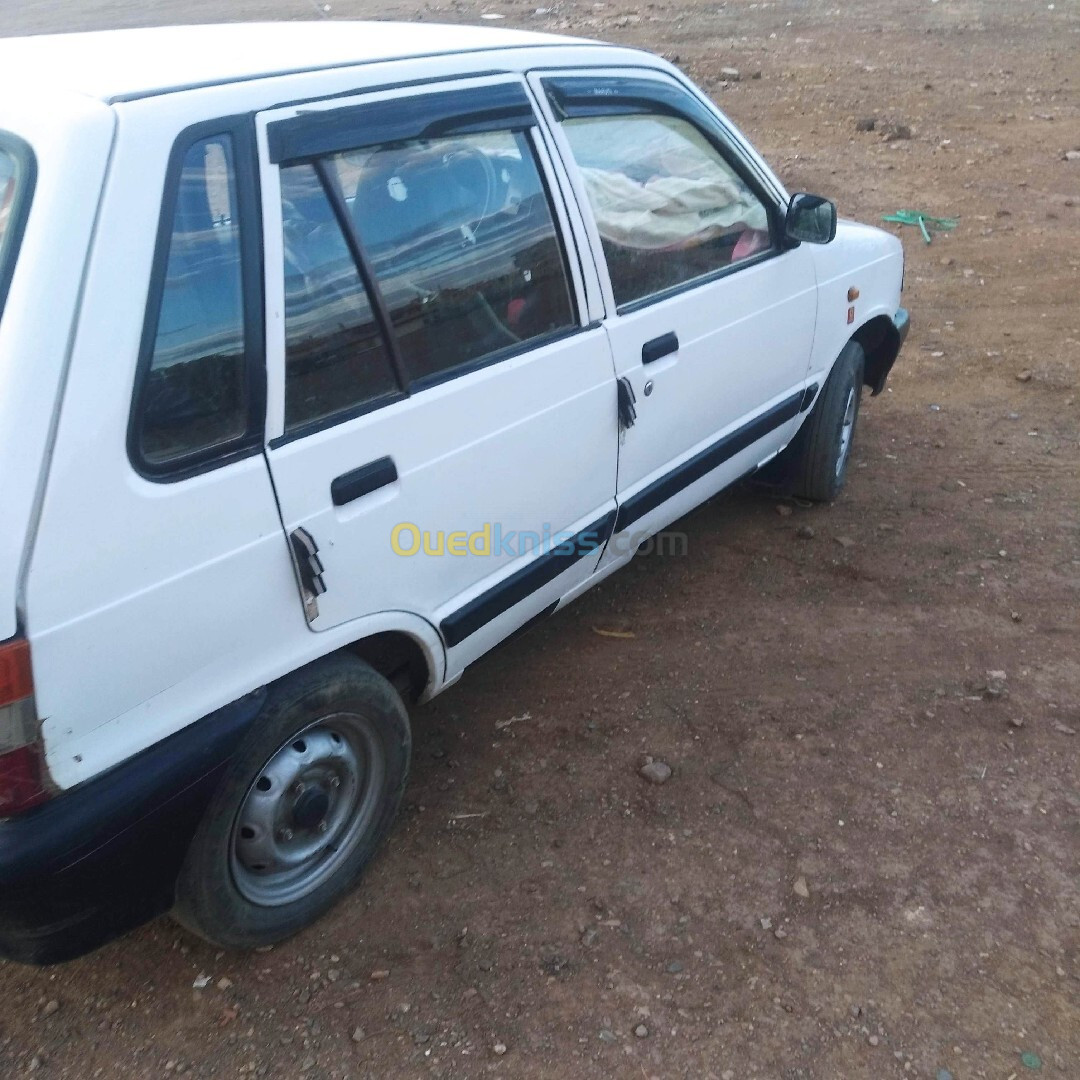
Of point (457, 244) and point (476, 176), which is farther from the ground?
point (476, 176)

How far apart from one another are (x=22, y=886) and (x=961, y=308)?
21.4 feet

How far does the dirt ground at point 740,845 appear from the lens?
92.7 inches

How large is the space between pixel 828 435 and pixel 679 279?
1.41 m

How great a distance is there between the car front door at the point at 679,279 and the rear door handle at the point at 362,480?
2.99 feet

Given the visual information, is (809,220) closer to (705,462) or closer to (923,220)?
(705,462)

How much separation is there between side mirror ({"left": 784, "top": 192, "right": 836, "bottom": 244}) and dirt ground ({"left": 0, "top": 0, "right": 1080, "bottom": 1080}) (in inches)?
51.2

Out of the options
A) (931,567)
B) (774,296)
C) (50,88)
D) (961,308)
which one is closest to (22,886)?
(50,88)

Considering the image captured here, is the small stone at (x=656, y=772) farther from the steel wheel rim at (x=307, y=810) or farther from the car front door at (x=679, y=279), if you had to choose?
the steel wheel rim at (x=307, y=810)

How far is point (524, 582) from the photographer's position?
2.92 m

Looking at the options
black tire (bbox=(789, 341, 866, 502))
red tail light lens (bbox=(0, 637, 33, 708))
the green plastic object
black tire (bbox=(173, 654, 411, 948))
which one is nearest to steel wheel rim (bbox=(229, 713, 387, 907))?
black tire (bbox=(173, 654, 411, 948))

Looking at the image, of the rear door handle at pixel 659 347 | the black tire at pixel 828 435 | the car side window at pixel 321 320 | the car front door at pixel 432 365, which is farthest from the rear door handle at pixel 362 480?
the black tire at pixel 828 435

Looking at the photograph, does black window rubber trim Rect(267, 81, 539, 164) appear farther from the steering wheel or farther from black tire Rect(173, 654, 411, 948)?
black tire Rect(173, 654, 411, 948)

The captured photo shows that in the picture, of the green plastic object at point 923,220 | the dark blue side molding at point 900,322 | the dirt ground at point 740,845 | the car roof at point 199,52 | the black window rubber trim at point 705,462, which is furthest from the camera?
the green plastic object at point 923,220

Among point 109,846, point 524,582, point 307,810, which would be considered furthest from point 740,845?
point 109,846
